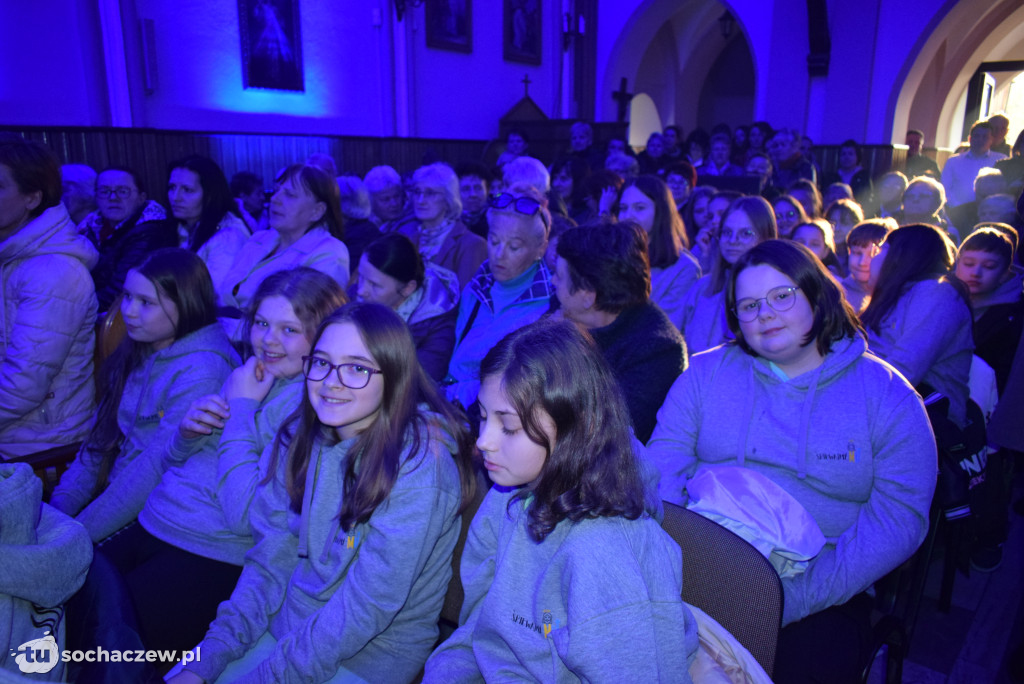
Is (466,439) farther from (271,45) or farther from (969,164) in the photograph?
(969,164)

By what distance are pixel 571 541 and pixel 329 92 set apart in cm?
848

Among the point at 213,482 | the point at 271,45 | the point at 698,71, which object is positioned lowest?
the point at 213,482

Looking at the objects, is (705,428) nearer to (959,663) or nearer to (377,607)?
(377,607)

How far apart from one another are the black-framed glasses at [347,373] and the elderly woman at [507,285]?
0.99 metres

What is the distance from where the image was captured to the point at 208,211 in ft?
11.3

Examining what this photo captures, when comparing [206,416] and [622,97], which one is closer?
[206,416]

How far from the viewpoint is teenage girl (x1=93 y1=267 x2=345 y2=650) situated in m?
1.80

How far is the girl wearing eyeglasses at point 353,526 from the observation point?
147 centimetres

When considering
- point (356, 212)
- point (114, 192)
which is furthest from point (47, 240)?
point (356, 212)

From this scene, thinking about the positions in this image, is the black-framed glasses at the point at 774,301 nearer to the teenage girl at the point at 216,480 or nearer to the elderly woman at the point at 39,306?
the teenage girl at the point at 216,480

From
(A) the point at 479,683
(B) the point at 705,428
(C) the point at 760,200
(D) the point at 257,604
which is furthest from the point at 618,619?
(C) the point at 760,200

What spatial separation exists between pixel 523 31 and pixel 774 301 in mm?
10290

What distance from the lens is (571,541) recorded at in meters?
1.14

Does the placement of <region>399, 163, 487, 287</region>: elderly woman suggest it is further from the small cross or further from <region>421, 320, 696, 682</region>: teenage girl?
the small cross
